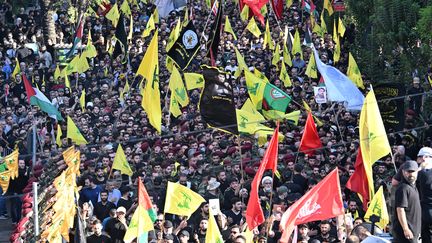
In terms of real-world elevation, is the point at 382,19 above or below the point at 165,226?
above

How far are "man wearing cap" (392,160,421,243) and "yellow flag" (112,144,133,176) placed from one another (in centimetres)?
897

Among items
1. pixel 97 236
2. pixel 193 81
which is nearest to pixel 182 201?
pixel 97 236

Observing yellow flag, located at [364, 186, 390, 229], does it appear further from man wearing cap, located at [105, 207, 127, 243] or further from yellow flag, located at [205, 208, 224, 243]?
man wearing cap, located at [105, 207, 127, 243]

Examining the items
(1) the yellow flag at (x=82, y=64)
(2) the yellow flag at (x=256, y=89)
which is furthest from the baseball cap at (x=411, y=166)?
(1) the yellow flag at (x=82, y=64)

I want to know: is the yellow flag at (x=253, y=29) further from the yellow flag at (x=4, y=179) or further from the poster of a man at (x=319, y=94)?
the yellow flag at (x=4, y=179)

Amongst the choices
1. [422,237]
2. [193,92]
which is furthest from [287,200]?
[193,92]

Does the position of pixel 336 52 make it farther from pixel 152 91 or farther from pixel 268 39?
pixel 152 91

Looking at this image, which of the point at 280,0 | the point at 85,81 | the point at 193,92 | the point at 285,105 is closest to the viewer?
the point at 285,105

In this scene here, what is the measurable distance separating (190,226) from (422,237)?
5102 millimetres

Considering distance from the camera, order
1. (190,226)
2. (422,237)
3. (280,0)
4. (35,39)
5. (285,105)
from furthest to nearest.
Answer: (35,39) → (280,0) → (285,105) → (190,226) → (422,237)

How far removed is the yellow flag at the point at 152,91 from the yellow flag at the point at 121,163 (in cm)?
70

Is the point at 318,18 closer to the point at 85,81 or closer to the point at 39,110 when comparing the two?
the point at 85,81

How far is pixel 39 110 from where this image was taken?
1087 inches

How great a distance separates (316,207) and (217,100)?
16.0 ft
